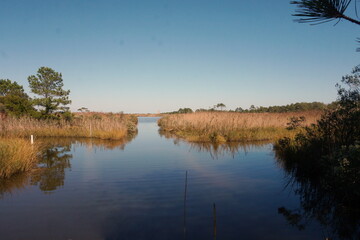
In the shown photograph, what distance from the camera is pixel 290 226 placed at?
457 centimetres

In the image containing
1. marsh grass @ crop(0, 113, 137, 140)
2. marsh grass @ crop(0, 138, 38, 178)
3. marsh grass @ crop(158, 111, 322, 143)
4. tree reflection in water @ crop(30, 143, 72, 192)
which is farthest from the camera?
marsh grass @ crop(0, 113, 137, 140)

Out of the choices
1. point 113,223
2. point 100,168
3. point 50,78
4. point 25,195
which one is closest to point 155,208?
point 113,223

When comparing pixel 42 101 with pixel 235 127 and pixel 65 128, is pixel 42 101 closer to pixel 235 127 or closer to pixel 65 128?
pixel 65 128

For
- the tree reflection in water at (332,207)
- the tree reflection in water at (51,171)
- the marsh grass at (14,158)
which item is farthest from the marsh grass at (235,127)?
the marsh grass at (14,158)

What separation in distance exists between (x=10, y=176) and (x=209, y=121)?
594 inches

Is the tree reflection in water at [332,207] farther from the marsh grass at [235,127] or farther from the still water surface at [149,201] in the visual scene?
the marsh grass at [235,127]

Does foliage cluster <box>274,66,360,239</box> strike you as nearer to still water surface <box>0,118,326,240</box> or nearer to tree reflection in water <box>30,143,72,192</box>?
still water surface <box>0,118,326,240</box>

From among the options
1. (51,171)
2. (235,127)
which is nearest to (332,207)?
(51,171)

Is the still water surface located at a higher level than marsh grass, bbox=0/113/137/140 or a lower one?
lower

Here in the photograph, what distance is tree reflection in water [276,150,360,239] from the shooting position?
446 cm

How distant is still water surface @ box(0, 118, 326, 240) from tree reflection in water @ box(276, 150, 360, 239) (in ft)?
0.64

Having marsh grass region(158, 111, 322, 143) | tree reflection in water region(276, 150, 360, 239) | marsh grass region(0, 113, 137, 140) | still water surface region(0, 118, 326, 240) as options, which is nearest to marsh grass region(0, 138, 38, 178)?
still water surface region(0, 118, 326, 240)

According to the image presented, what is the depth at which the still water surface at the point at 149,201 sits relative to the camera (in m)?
4.36

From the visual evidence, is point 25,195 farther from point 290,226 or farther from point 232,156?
point 232,156
